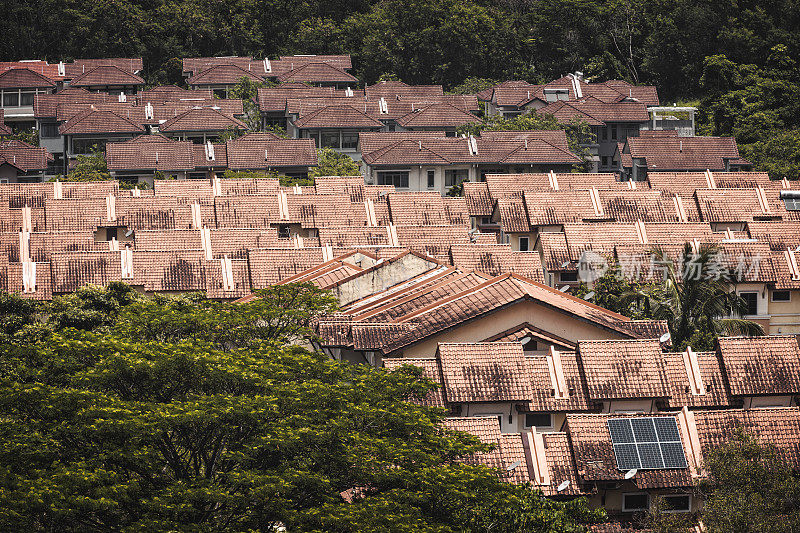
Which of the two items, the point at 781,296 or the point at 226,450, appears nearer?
A: the point at 226,450

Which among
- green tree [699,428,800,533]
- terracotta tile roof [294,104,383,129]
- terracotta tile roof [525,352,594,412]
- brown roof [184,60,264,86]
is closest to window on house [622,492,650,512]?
green tree [699,428,800,533]

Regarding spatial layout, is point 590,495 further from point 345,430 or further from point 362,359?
point 362,359

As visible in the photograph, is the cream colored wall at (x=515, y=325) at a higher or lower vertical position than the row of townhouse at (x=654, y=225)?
lower

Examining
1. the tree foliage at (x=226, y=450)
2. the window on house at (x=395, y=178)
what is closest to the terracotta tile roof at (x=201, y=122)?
the window on house at (x=395, y=178)

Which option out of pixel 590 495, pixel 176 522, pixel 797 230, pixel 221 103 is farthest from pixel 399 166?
pixel 176 522

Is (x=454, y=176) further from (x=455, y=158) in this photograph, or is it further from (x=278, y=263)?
(x=278, y=263)

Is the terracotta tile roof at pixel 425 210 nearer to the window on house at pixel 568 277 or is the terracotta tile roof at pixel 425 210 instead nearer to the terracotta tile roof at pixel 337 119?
the window on house at pixel 568 277

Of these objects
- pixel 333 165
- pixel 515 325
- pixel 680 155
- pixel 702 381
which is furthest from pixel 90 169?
pixel 702 381
